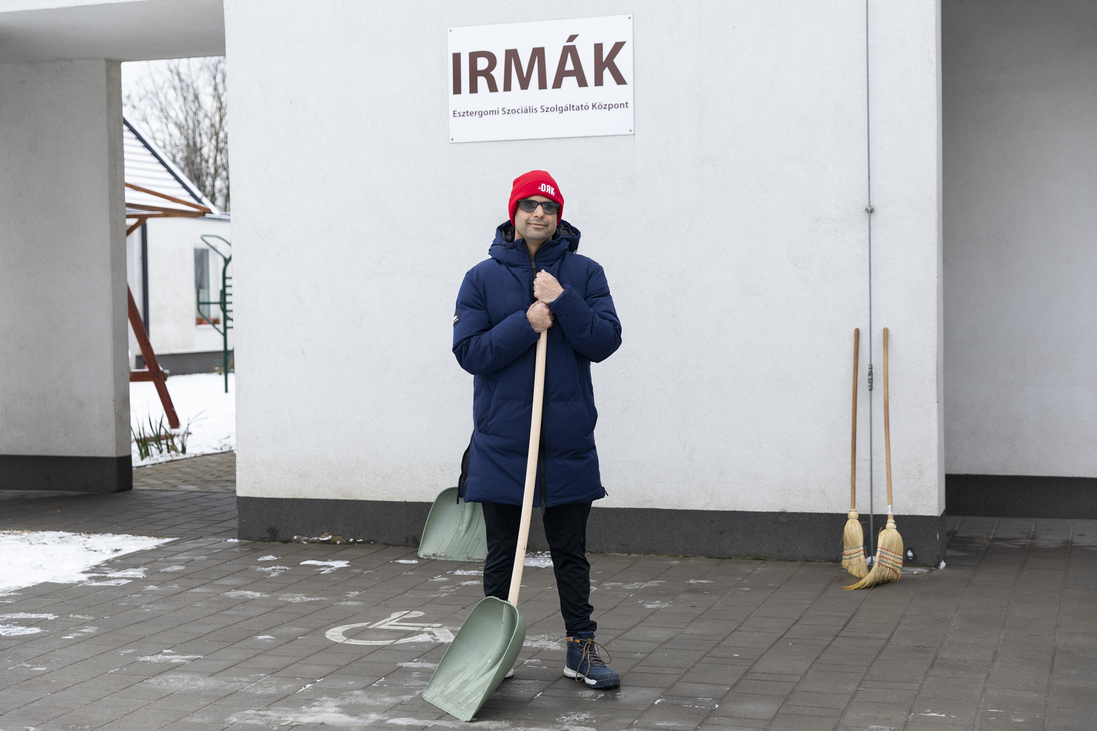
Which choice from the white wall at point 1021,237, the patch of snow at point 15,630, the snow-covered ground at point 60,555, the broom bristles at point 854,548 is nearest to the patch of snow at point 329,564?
the snow-covered ground at point 60,555

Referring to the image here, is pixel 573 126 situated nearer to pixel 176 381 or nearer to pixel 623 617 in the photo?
pixel 623 617

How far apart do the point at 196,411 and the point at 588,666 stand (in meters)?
13.5

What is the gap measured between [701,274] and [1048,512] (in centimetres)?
300

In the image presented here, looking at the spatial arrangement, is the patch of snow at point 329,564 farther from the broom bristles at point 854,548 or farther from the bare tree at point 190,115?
the bare tree at point 190,115

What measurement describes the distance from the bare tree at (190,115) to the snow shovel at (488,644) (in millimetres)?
34239

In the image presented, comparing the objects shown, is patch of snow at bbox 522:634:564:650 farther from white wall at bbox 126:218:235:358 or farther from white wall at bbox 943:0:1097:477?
white wall at bbox 126:218:235:358

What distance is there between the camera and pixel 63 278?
957cm

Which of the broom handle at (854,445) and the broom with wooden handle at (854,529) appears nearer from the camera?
the broom with wooden handle at (854,529)

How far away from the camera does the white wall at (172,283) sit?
26.3 meters

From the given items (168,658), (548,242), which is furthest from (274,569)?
(548,242)

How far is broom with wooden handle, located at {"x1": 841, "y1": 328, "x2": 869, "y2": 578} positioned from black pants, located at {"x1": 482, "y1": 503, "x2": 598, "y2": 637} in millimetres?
2235

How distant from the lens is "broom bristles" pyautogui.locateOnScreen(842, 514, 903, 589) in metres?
6.00

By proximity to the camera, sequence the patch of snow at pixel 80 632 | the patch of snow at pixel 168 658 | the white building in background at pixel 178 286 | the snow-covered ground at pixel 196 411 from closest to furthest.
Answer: the patch of snow at pixel 168 658
the patch of snow at pixel 80 632
the snow-covered ground at pixel 196 411
the white building in background at pixel 178 286

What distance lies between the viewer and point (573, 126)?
22.6 ft
